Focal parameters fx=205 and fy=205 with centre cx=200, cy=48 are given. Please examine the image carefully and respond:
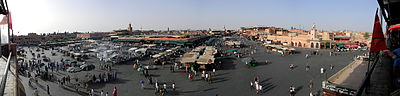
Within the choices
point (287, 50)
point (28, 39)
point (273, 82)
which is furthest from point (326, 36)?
point (28, 39)

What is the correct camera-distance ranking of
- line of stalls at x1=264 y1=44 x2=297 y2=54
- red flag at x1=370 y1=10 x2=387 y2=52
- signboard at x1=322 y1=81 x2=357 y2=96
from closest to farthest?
1. red flag at x1=370 y1=10 x2=387 y2=52
2. signboard at x1=322 y1=81 x2=357 y2=96
3. line of stalls at x1=264 y1=44 x2=297 y2=54

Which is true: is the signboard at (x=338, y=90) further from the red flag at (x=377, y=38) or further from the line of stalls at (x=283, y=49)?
the line of stalls at (x=283, y=49)

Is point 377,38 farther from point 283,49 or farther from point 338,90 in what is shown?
point 283,49

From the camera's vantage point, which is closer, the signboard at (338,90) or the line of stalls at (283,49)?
the signboard at (338,90)

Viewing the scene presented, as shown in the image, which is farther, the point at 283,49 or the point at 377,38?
the point at 283,49

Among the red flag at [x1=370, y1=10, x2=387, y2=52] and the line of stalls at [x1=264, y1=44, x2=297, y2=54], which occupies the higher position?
the red flag at [x1=370, y1=10, x2=387, y2=52]

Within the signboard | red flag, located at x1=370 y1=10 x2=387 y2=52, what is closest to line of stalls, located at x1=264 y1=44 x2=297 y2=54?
the signboard

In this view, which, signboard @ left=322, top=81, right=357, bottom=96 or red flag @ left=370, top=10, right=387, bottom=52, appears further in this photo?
signboard @ left=322, top=81, right=357, bottom=96

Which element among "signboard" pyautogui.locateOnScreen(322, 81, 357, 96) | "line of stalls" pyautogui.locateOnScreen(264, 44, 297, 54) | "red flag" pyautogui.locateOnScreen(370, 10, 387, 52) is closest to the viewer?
"red flag" pyautogui.locateOnScreen(370, 10, 387, 52)

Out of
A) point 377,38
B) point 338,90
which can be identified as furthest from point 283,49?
point 377,38

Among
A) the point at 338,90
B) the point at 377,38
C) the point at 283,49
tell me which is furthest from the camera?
the point at 283,49

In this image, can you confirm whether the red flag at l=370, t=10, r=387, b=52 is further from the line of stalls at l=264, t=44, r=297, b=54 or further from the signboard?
the line of stalls at l=264, t=44, r=297, b=54

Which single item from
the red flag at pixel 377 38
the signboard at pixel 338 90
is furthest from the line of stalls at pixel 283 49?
the red flag at pixel 377 38

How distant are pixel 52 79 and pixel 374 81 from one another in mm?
19635
